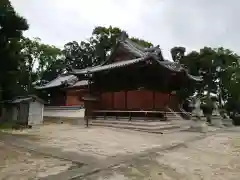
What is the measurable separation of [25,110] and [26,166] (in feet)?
43.8

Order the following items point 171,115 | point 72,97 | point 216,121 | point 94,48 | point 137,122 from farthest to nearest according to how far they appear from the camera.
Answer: point 94,48 → point 72,97 → point 216,121 → point 171,115 → point 137,122

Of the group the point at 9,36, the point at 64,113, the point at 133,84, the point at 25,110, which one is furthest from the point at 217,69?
the point at 9,36

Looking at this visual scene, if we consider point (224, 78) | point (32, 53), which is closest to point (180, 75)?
point (224, 78)

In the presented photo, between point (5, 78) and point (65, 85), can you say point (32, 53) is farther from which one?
point (5, 78)

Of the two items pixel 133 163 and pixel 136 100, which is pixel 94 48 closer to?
pixel 136 100

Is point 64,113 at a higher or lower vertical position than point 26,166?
higher

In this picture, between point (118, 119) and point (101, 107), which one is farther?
point (101, 107)

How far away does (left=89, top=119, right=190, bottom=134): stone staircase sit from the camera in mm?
14692

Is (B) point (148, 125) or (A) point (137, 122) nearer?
(B) point (148, 125)

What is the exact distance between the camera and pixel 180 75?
20.3m

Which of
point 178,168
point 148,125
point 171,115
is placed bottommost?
point 178,168

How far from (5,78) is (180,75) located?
13735 mm

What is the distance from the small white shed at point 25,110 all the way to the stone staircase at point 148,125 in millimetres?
4420

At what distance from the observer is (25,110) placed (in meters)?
18.1
